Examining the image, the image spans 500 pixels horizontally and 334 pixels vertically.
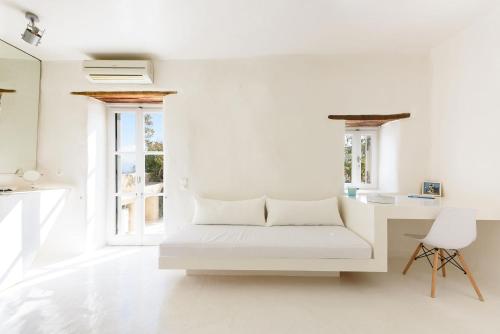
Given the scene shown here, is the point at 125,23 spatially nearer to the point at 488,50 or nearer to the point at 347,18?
the point at 347,18

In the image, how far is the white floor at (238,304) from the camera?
1900 mm

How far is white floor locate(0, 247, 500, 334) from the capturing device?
1.90 m

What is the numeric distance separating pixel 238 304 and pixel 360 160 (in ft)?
8.71

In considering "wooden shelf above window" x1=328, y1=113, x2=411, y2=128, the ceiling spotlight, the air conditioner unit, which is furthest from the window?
the ceiling spotlight

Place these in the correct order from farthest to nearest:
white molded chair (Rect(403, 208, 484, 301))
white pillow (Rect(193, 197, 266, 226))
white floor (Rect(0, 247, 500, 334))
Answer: white pillow (Rect(193, 197, 266, 226)) < white molded chair (Rect(403, 208, 484, 301)) < white floor (Rect(0, 247, 500, 334))

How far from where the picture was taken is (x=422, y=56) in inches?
131

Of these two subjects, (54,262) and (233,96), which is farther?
(233,96)

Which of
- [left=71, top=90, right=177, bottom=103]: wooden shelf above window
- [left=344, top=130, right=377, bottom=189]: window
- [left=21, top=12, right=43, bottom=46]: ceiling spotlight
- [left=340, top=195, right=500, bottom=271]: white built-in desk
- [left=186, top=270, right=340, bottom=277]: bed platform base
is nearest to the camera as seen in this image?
[left=340, top=195, right=500, bottom=271]: white built-in desk

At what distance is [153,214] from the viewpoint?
391 centimetres

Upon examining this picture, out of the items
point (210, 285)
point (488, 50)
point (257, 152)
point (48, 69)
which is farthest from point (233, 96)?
point (488, 50)

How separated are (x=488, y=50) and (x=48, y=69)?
16.8 ft

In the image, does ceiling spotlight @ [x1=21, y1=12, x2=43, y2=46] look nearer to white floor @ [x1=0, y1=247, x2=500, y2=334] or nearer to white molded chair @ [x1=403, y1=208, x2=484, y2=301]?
white floor @ [x1=0, y1=247, x2=500, y2=334]

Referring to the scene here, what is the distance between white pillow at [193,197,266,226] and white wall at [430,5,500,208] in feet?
7.28

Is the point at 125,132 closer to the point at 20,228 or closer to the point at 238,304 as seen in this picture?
the point at 20,228
